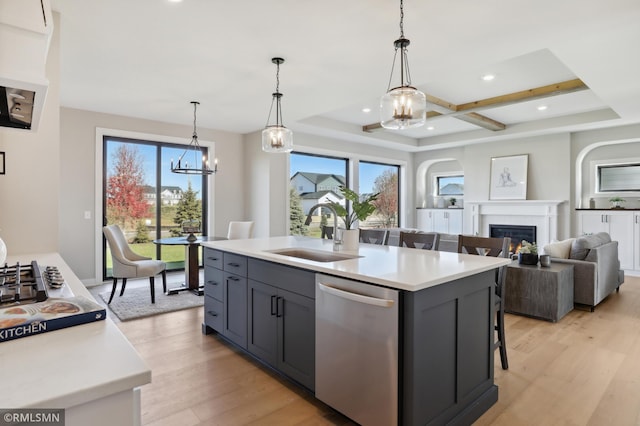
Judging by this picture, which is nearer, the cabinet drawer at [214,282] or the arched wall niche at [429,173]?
the cabinet drawer at [214,282]

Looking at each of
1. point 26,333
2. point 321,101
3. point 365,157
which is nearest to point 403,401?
point 26,333

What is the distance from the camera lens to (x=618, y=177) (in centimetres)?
661

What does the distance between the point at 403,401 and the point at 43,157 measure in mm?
2758

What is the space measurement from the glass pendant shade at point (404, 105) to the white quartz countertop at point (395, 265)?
1013 millimetres

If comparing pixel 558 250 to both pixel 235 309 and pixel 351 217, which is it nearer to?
pixel 351 217

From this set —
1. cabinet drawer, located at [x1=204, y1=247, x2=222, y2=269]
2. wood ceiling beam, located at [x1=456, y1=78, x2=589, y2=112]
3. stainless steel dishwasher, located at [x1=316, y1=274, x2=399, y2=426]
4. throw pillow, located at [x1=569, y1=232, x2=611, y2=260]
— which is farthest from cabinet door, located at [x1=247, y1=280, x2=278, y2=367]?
wood ceiling beam, located at [x1=456, y1=78, x2=589, y2=112]

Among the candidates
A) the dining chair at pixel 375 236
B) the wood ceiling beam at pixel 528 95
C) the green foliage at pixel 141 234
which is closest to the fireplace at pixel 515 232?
the wood ceiling beam at pixel 528 95

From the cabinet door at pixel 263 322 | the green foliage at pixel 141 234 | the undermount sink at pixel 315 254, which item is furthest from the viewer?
the green foliage at pixel 141 234

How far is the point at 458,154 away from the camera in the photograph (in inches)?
335

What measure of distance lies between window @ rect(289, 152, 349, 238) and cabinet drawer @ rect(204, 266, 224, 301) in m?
3.57

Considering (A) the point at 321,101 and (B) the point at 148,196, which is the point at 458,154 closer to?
(A) the point at 321,101

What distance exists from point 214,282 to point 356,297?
1813 mm

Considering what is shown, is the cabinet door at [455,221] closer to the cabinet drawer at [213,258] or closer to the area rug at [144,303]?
the area rug at [144,303]

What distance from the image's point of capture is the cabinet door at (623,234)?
20.1 ft
